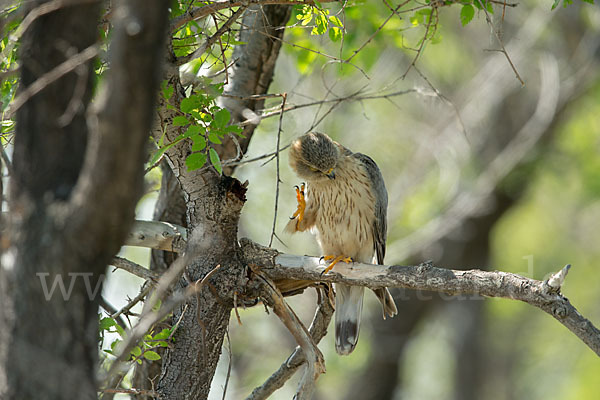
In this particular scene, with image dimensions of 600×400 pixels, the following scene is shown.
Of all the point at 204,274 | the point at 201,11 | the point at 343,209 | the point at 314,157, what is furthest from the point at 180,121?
the point at 343,209

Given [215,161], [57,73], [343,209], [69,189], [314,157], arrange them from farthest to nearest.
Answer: [343,209] < [314,157] < [215,161] < [69,189] < [57,73]

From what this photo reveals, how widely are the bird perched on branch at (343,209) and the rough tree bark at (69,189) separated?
Result: 3271 mm

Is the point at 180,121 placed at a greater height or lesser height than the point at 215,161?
greater

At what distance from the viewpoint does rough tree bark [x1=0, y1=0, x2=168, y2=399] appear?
1.76m

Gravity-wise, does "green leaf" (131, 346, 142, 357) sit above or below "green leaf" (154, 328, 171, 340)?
below

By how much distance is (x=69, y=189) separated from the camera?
1.96 meters

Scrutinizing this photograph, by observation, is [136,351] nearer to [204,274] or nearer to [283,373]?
[204,274]

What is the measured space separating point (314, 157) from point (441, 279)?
2138 mm

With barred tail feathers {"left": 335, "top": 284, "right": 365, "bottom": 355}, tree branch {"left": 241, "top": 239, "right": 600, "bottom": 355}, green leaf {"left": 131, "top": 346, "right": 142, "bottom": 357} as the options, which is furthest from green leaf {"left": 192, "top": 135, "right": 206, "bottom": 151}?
barred tail feathers {"left": 335, "top": 284, "right": 365, "bottom": 355}

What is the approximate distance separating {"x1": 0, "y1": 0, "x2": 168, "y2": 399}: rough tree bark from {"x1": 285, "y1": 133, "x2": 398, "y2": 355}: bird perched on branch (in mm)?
3271

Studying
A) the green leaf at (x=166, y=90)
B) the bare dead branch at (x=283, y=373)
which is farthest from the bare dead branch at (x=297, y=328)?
the green leaf at (x=166, y=90)

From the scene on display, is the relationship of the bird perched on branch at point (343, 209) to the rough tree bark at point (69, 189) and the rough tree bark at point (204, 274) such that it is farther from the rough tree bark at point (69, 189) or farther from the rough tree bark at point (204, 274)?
the rough tree bark at point (69, 189)

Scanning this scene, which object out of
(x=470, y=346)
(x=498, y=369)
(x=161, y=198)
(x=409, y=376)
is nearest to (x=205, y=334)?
(x=161, y=198)

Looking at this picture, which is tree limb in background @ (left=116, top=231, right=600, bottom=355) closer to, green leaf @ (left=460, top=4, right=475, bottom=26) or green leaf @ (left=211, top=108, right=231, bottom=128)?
green leaf @ (left=211, top=108, right=231, bottom=128)
